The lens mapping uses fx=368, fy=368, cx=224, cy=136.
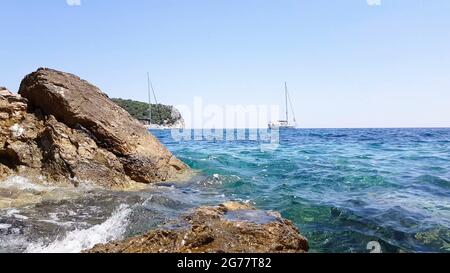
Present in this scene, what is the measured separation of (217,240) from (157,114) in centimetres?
11428

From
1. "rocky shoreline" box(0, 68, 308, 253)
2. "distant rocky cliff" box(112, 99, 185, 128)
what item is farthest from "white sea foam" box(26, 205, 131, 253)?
"distant rocky cliff" box(112, 99, 185, 128)

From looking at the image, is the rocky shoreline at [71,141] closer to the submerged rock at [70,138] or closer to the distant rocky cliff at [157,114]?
the submerged rock at [70,138]

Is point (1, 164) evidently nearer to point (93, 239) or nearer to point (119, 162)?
point (119, 162)

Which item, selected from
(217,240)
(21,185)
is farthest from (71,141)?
(217,240)

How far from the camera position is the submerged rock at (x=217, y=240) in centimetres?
430

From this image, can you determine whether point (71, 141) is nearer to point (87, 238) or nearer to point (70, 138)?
point (70, 138)

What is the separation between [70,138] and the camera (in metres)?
10.1

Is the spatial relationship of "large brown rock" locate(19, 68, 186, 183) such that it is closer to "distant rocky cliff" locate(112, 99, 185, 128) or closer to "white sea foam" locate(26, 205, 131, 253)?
"white sea foam" locate(26, 205, 131, 253)

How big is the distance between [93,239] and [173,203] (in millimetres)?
2888

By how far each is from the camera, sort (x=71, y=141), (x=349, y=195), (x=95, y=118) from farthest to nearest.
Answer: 1. (x=95, y=118)
2. (x=71, y=141)
3. (x=349, y=195)

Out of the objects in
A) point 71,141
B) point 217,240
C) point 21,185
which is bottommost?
point 21,185

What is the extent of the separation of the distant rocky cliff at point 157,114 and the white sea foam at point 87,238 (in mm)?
96936

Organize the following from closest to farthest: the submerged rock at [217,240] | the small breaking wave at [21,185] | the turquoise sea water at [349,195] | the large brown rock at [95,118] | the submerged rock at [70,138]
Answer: the submerged rock at [217,240], the turquoise sea water at [349,195], the small breaking wave at [21,185], the submerged rock at [70,138], the large brown rock at [95,118]

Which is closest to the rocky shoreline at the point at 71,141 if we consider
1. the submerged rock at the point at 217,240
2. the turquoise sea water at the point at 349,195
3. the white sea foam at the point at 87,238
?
the turquoise sea water at the point at 349,195
